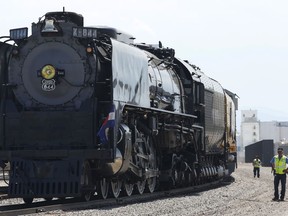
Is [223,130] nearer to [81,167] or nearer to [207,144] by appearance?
[207,144]

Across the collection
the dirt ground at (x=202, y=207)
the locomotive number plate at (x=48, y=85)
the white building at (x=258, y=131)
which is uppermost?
the white building at (x=258, y=131)

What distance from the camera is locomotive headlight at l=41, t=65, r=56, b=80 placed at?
13.8 metres

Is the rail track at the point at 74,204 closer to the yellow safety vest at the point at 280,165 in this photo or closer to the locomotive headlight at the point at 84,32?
→ the yellow safety vest at the point at 280,165

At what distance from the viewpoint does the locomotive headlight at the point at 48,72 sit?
1383cm

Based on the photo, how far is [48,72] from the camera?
1386 centimetres

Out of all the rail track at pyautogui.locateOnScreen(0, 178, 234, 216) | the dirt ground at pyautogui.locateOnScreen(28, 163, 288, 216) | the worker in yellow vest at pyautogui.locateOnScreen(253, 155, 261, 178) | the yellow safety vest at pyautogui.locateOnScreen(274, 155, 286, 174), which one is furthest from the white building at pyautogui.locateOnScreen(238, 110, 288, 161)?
the rail track at pyautogui.locateOnScreen(0, 178, 234, 216)

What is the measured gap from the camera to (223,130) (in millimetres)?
25547

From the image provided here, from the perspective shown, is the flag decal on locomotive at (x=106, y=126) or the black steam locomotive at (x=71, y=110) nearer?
the black steam locomotive at (x=71, y=110)

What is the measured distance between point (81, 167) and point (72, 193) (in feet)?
2.00

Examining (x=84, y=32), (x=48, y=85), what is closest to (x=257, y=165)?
(x=48, y=85)

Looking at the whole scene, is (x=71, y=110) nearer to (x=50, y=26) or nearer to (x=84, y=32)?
(x=84, y=32)

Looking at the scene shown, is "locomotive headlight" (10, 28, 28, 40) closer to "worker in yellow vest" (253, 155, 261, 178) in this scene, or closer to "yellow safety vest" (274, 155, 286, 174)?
"yellow safety vest" (274, 155, 286, 174)

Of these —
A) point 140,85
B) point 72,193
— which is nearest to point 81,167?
point 72,193

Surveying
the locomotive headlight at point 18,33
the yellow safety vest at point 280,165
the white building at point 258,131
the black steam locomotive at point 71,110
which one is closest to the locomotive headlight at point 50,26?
the black steam locomotive at point 71,110
